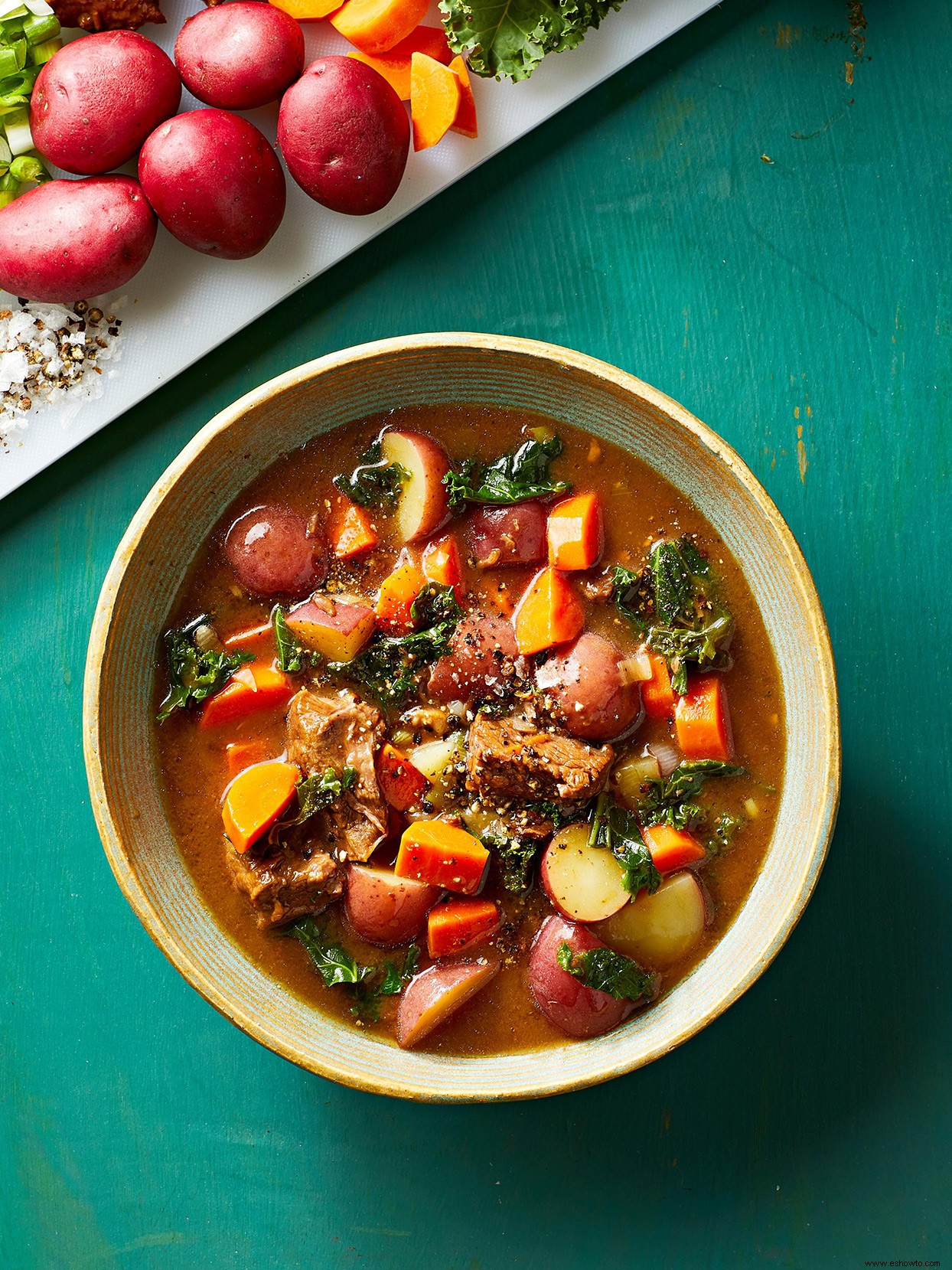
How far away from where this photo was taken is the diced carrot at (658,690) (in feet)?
7.90

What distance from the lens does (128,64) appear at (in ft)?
8.13

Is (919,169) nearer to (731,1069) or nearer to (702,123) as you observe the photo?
(702,123)

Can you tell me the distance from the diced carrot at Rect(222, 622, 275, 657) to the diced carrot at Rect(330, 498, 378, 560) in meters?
0.28

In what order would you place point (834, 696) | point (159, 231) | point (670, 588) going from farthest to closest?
1. point (159, 231)
2. point (670, 588)
3. point (834, 696)

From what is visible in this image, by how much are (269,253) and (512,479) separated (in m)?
1.03

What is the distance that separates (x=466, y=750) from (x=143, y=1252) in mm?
1970

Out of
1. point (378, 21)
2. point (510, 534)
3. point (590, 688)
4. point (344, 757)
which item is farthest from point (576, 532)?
point (378, 21)

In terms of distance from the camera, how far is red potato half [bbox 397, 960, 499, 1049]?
2.35 metres

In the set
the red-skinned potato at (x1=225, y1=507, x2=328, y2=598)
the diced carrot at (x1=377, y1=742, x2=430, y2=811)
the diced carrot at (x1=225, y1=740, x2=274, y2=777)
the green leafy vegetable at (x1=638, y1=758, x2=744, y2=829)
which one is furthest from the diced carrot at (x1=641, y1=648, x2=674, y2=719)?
the diced carrot at (x1=225, y1=740, x2=274, y2=777)

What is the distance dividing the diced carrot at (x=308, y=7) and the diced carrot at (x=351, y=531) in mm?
1402

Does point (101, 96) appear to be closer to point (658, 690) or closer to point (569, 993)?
point (658, 690)

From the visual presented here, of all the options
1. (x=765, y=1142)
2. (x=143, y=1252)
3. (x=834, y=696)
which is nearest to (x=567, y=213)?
(x=834, y=696)

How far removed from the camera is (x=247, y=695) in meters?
2.43

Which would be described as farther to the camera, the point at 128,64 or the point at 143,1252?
the point at 143,1252
